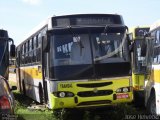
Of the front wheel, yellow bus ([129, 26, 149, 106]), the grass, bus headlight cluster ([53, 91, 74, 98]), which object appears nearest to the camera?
bus headlight cluster ([53, 91, 74, 98])

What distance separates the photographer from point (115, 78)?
13.5m

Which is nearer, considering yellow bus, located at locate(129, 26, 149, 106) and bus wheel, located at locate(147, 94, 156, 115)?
bus wheel, located at locate(147, 94, 156, 115)

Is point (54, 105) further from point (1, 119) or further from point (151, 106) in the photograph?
point (1, 119)

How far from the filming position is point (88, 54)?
1340cm

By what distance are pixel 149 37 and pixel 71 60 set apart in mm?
3267

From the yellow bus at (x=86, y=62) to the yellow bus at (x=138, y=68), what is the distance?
3.60 metres

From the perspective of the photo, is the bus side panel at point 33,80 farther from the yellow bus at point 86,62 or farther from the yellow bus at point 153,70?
the yellow bus at point 153,70

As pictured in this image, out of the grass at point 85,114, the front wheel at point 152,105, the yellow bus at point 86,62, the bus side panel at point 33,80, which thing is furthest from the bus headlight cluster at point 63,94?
the bus side panel at point 33,80

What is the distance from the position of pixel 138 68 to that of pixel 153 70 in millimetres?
3406

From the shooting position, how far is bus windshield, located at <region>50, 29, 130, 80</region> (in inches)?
522

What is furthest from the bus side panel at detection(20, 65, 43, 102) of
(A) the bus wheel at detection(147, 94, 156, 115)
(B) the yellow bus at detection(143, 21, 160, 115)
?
(A) the bus wheel at detection(147, 94, 156, 115)

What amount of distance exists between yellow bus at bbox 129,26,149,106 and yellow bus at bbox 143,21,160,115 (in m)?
1.95

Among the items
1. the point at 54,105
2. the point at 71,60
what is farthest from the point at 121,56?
the point at 54,105

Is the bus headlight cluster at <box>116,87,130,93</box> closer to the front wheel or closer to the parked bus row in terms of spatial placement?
the parked bus row
